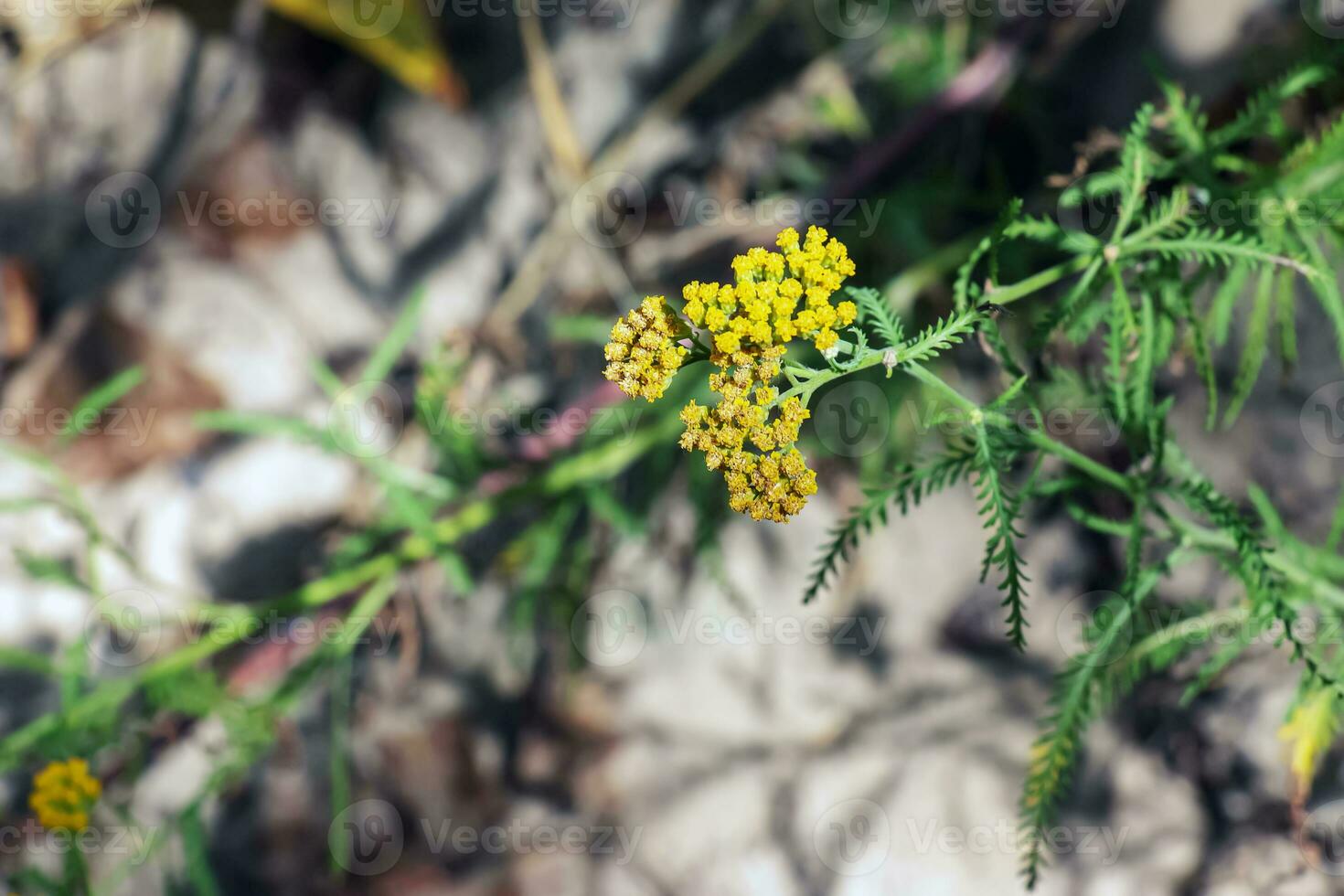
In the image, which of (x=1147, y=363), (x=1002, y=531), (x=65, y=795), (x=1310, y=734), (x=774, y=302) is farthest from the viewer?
(x=1310, y=734)

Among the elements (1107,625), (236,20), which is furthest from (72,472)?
(1107,625)

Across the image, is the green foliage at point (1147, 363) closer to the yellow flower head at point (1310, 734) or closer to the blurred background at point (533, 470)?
the yellow flower head at point (1310, 734)

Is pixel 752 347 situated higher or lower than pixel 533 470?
higher

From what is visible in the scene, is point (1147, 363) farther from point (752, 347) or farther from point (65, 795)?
point (65, 795)

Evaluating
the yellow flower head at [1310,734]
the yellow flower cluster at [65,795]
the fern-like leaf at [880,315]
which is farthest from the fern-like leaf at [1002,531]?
the yellow flower cluster at [65,795]

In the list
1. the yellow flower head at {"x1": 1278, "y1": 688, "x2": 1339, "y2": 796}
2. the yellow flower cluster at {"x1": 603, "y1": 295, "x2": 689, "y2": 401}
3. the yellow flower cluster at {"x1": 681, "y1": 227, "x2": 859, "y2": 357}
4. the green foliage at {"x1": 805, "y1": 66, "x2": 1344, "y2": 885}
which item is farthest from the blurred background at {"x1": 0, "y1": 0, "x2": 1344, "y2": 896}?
the yellow flower cluster at {"x1": 681, "y1": 227, "x2": 859, "y2": 357}

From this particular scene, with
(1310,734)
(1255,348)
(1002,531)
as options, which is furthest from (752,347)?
(1310,734)

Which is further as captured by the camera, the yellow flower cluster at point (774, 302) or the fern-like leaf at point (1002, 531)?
the fern-like leaf at point (1002, 531)

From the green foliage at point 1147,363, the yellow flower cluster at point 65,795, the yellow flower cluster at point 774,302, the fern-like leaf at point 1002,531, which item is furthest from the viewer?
the yellow flower cluster at point 65,795
